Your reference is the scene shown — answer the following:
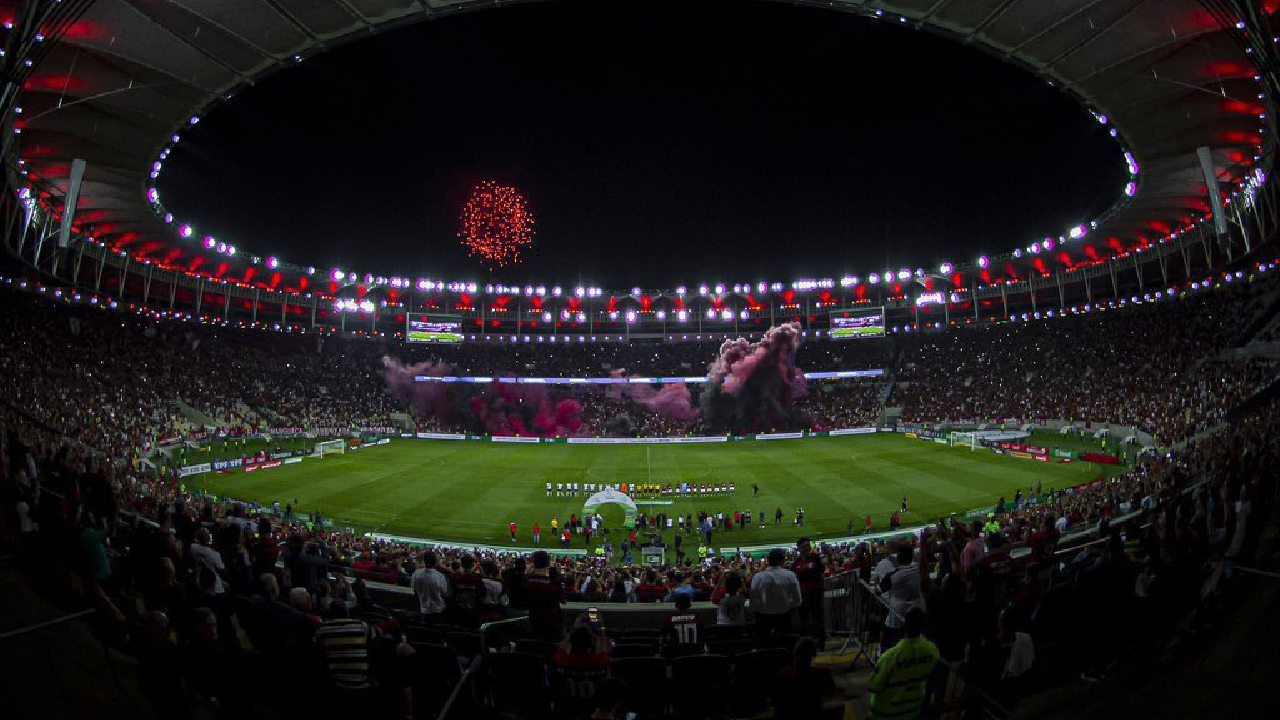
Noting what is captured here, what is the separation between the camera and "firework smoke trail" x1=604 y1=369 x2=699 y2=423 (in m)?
82.8

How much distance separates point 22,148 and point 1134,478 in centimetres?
4500

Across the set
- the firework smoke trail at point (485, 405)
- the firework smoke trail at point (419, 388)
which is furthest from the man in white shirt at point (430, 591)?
the firework smoke trail at point (419, 388)

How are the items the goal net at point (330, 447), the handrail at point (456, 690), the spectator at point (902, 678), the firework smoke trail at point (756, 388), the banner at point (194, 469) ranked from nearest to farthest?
the handrail at point (456, 690) < the spectator at point (902, 678) < the banner at point (194, 469) < the goal net at point (330, 447) < the firework smoke trail at point (756, 388)

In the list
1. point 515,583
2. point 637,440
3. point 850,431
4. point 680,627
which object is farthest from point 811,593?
point 850,431

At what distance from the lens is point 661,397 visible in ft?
281

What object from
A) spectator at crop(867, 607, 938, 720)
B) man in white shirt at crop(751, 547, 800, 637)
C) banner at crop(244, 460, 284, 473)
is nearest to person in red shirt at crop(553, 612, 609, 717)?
spectator at crop(867, 607, 938, 720)

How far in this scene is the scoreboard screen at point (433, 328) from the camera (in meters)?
82.5

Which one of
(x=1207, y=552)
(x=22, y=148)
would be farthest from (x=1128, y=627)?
(x=22, y=148)

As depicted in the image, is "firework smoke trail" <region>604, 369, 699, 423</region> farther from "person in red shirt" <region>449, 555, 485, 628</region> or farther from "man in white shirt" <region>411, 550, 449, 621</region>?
"man in white shirt" <region>411, 550, 449, 621</region>

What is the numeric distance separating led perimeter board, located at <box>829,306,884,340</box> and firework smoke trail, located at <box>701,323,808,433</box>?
7934 millimetres

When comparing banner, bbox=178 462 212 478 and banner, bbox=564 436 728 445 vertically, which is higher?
banner, bbox=564 436 728 445

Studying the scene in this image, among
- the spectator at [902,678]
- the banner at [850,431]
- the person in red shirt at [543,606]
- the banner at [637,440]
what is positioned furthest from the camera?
the banner at [850,431]

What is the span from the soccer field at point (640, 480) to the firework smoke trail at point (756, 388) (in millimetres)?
10111

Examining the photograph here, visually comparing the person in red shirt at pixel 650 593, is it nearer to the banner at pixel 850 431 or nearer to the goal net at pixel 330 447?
the goal net at pixel 330 447
